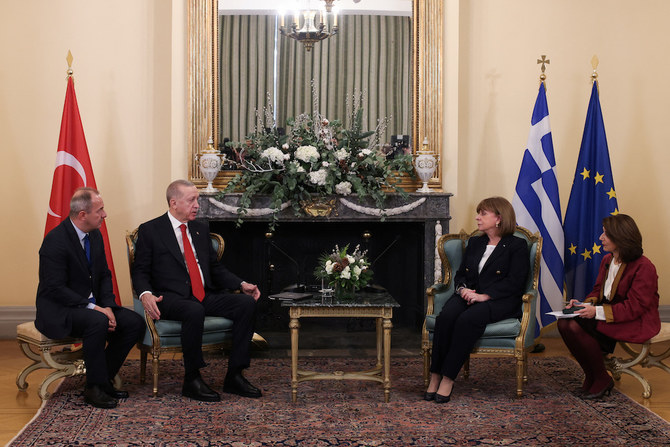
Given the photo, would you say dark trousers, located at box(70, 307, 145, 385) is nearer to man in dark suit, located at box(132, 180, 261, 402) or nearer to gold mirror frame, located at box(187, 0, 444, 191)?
man in dark suit, located at box(132, 180, 261, 402)

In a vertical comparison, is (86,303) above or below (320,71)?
below

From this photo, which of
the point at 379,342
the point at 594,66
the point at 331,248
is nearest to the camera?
the point at 379,342

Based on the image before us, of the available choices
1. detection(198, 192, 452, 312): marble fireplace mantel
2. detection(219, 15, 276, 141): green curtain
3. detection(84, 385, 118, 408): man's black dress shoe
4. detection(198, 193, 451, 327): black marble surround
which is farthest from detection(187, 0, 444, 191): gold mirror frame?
detection(84, 385, 118, 408): man's black dress shoe

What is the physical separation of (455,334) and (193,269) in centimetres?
184

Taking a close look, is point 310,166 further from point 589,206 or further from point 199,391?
point 589,206

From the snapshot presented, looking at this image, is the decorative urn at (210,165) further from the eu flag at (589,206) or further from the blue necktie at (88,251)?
the eu flag at (589,206)

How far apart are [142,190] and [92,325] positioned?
2.42 m

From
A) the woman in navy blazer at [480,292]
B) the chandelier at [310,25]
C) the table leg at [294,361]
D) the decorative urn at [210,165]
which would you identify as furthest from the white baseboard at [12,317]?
the woman in navy blazer at [480,292]

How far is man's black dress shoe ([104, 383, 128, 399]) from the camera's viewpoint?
4.78 m

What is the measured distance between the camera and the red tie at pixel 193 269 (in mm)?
5141

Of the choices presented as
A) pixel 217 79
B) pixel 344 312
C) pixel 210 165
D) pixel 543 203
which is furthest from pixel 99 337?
pixel 543 203

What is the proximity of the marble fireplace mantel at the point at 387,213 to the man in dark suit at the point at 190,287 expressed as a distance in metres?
0.84

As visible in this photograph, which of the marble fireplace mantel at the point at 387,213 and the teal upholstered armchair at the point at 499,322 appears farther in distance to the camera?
the marble fireplace mantel at the point at 387,213

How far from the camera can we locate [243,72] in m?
6.58
